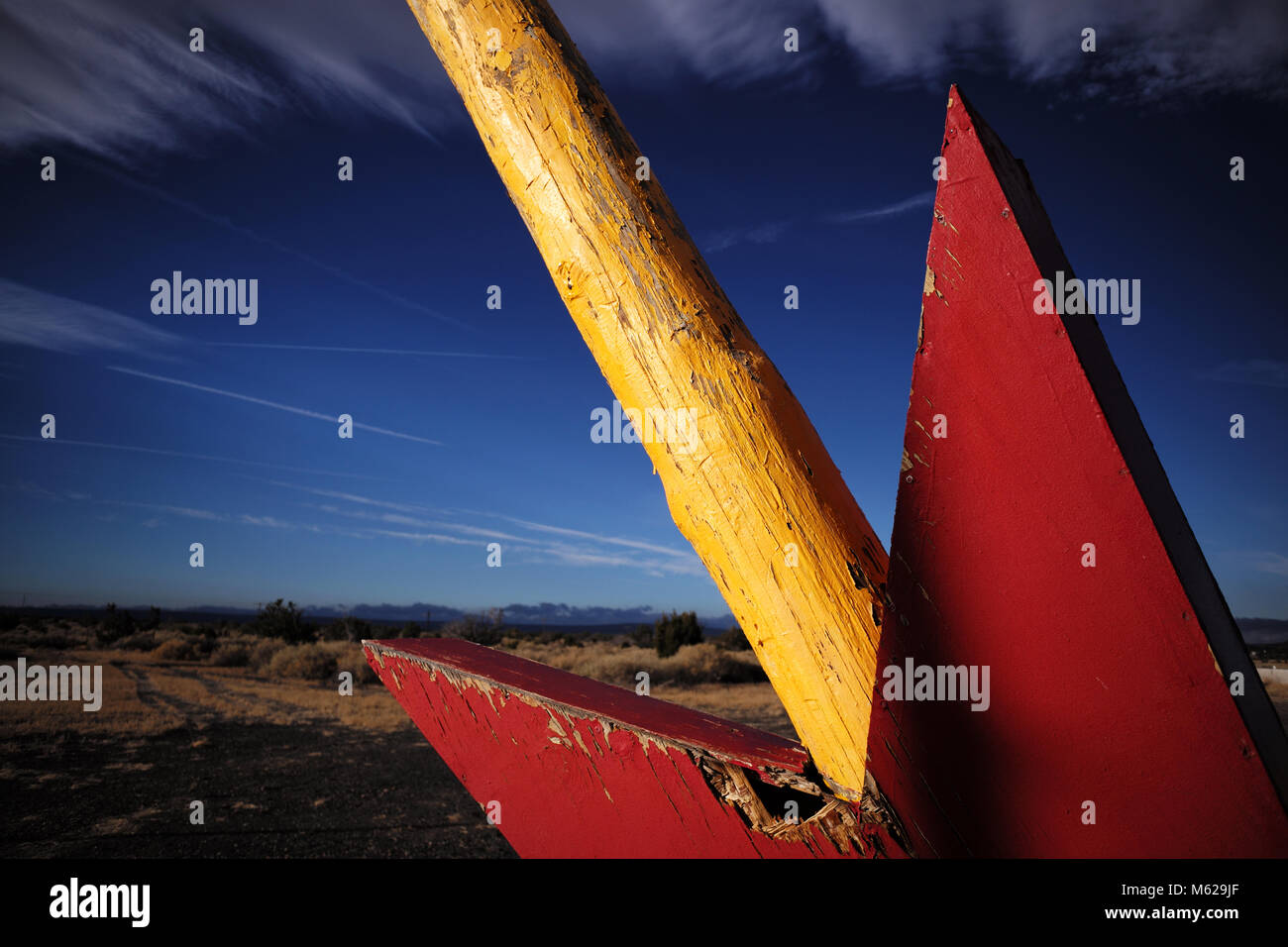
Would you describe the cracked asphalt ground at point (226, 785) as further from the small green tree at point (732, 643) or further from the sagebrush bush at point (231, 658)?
the small green tree at point (732, 643)

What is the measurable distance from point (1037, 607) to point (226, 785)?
28.2ft

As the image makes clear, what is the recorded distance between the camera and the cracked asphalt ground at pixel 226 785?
5336mm

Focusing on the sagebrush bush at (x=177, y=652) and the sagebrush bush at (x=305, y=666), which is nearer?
the sagebrush bush at (x=305, y=666)

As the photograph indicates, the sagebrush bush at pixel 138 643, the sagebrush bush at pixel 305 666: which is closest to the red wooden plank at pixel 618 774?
the sagebrush bush at pixel 305 666

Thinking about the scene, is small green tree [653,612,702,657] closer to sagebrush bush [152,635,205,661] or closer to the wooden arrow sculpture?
sagebrush bush [152,635,205,661]

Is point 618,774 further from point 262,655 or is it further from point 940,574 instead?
point 262,655

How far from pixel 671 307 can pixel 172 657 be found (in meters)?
23.9

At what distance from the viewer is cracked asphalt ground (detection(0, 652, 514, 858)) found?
17.5 feet

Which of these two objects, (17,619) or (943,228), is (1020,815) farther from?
(17,619)

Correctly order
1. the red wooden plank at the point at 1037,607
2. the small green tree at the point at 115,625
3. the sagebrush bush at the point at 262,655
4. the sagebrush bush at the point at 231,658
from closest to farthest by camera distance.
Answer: the red wooden plank at the point at 1037,607, the sagebrush bush at the point at 262,655, the sagebrush bush at the point at 231,658, the small green tree at the point at 115,625

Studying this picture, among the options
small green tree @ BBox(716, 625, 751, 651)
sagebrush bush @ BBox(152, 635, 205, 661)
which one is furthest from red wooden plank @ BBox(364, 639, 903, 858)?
sagebrush bush @ BBox(152, 635, 205, 661)

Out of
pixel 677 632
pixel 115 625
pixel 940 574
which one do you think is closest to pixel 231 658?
pixel 115 625

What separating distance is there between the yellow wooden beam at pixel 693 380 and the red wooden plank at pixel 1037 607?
9cm

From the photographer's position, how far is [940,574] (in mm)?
618
